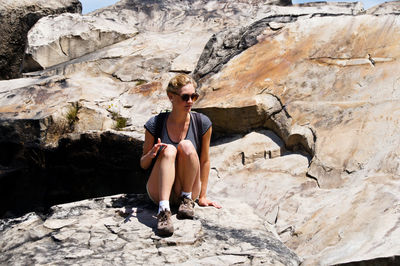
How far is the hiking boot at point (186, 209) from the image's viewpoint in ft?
11.2

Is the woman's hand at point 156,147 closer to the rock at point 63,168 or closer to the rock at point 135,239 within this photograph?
the rock at point 135,239

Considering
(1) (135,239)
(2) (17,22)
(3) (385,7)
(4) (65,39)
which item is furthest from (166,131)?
(3) (385,7)

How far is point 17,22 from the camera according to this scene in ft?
29.7

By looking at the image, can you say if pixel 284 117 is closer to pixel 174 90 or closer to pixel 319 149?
pixel 319 149

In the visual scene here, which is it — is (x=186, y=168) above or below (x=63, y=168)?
above

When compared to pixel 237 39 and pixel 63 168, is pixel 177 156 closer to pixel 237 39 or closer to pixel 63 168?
pixel 63 168

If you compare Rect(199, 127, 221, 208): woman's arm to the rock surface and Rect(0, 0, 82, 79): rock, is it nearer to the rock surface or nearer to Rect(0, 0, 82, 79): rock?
the rock surface

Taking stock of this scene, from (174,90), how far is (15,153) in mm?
3399

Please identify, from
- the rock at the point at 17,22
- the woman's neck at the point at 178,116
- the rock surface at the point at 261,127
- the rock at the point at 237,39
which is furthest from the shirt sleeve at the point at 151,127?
the rock at the point at 17,22

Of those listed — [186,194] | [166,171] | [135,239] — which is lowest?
[135,239]

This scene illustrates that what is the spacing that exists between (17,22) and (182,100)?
6.75m

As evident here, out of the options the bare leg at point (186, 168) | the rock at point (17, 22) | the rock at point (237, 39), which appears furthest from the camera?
the rock at point (17, 22)

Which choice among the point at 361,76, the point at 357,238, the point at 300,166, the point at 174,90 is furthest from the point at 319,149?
the point at 174,90

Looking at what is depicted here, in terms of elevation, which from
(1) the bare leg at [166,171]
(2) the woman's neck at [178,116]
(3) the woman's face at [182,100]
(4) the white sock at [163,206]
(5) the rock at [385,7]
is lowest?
(4) the white sock at [163,206]
